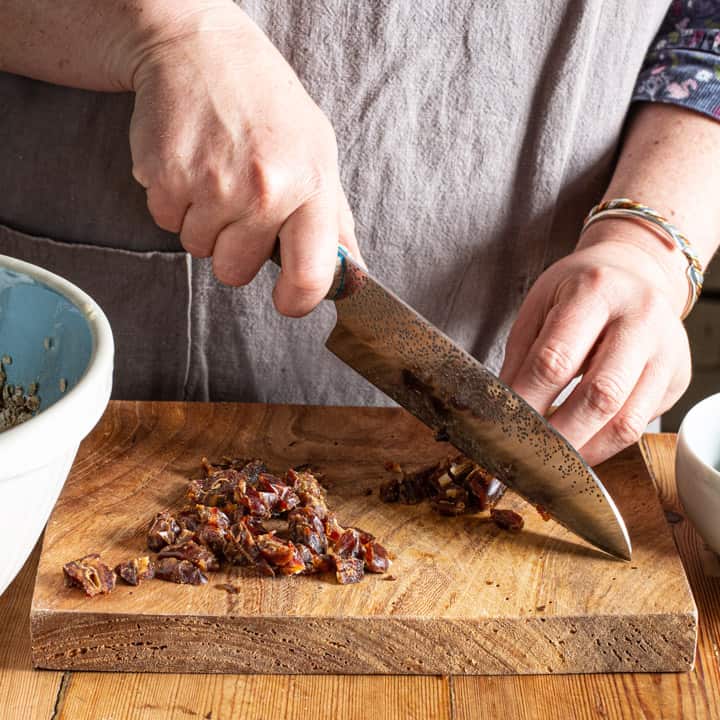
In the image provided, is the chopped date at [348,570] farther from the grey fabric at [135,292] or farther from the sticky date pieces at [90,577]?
the grey fabric at [135,292]

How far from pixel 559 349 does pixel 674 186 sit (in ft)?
1.10

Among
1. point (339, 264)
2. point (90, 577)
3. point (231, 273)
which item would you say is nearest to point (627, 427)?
point (339, 264)

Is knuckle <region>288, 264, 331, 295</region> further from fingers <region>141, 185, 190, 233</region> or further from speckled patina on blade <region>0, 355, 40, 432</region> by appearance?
speckled patina on blade <region>0, 355, 40, 432</region>

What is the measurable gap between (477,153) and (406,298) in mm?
226

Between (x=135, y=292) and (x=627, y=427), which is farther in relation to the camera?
(x=135, y=292)

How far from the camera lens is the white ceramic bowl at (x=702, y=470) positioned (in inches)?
42.0

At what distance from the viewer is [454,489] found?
1193mm

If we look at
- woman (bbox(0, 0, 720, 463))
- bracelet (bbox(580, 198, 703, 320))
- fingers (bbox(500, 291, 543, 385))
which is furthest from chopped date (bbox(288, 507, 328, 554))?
bracelet (bbox(580, 198, 703, 320))

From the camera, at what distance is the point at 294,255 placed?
1.08 meters

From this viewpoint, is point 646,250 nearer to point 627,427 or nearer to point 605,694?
point 627,427

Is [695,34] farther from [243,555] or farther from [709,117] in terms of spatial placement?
[243,555]

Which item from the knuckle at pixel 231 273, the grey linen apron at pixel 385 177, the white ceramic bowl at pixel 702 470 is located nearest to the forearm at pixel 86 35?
the grey linen apron at pixel 385 177

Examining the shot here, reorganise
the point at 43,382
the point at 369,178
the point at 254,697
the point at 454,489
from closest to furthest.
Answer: the point at 254,697
the point at 43,382
the point at 454,489
the point at 369,178

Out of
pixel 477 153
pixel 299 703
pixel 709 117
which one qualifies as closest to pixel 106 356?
pixel 299 703
